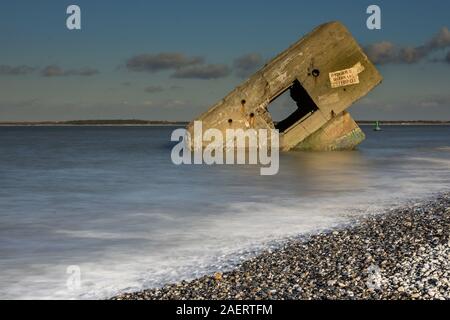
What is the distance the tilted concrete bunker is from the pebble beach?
955cm

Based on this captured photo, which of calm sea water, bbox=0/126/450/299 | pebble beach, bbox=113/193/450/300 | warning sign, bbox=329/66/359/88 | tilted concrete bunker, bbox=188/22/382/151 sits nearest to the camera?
pebble beach, bbox=113/193/450/300

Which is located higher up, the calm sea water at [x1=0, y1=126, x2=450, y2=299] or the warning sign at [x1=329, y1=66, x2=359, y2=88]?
the warning sign at [x1=329, y1=66, x2=359, y2=88]

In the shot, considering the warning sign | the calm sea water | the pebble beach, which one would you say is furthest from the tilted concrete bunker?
the pebble beach

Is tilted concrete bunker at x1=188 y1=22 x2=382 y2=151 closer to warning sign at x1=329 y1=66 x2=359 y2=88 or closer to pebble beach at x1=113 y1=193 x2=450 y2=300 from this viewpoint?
warning sign at x1=329 y1=66 x2=359 y2=88

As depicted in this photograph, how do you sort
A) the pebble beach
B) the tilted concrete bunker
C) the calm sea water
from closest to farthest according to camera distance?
the pebble beach
the calm sea water
the tilted concrete bunker

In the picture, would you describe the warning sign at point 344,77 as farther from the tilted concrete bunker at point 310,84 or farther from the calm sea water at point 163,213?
the calm sea water at point 163,213

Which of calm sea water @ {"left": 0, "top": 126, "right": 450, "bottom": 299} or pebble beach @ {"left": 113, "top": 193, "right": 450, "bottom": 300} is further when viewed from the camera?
calm sea water @ {"left": 0, "top": 126, "right": 450, "bottom": 299}

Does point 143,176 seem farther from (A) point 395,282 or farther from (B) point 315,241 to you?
(A) point 395,282

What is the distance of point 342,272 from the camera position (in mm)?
4688

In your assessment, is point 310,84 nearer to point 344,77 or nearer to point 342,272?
point 344,77

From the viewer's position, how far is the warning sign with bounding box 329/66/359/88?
15641 millimetres

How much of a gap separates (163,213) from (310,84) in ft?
27.0

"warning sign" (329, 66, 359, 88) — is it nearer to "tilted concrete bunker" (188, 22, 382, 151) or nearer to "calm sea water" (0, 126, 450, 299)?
"tilted concrete bunker" (188, 22, 382, 151)
